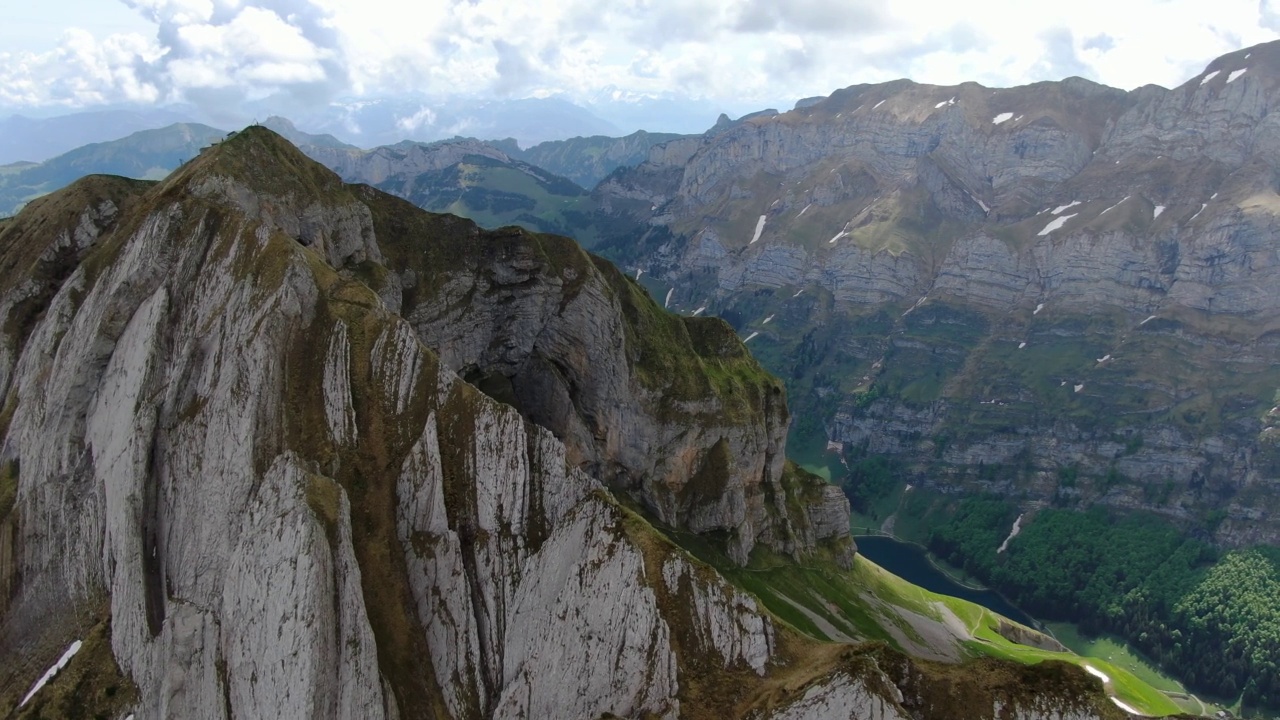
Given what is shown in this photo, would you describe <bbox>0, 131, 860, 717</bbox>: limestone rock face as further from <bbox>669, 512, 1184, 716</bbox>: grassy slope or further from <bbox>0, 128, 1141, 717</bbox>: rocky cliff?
<bbox>669, 512, 1184, 716</bbox>: grassy slope

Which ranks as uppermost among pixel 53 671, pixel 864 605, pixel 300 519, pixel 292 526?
pixel 300 519

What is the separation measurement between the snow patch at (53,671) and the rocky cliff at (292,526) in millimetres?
674

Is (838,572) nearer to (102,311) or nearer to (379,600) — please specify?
(379,600)

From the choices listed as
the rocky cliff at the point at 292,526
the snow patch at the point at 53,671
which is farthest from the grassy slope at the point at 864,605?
the snow patch at the point at 53,671

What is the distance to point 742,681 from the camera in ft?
143

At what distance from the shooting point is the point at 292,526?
46906mm

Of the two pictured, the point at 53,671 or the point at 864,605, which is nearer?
the point at 53,671

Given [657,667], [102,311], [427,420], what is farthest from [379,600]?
[102,311]

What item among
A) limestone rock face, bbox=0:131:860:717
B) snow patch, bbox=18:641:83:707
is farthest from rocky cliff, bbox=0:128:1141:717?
snow patch, bbox=18:641:83:707

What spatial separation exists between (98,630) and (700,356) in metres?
75.9

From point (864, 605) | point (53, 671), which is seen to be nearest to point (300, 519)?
point (53, 671)

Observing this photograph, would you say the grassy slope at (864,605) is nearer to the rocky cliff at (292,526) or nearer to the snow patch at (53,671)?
the rocky cliff at (292,526)

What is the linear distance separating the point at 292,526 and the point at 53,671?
76.4 feet

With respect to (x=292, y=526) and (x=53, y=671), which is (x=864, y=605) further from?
(x=53, y=671)
